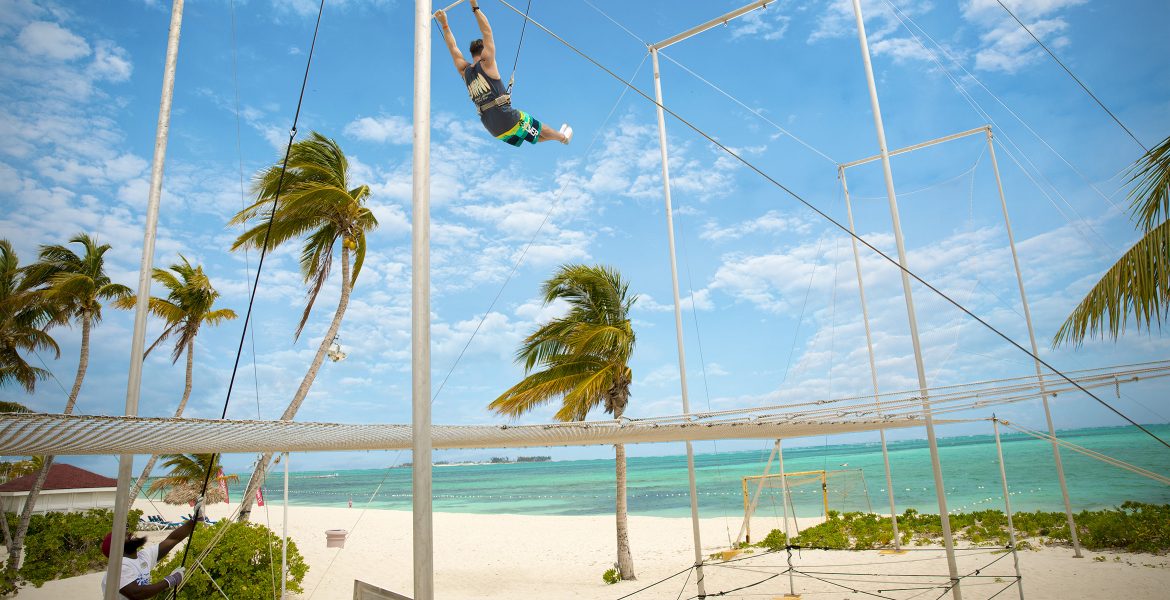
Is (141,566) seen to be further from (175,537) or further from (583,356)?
(583,356)

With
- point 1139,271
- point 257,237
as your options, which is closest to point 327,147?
point 257,237

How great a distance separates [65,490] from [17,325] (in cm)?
789

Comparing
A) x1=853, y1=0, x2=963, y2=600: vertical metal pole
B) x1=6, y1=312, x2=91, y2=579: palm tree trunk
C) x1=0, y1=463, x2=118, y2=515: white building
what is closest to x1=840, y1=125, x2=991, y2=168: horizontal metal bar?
x1=853, y1=0, x2=963, y2=600: vertical metal pole

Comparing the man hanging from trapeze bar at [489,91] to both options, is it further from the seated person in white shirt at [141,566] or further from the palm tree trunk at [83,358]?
the palm tree trunk at [83,358]

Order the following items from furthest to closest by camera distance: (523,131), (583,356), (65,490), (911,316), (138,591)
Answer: (65,490) → (583,356) → (911,316) → (523,131) → (138,591)

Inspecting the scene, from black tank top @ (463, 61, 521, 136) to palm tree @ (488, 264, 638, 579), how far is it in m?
5.06

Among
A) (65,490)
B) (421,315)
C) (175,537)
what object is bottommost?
(65,490)

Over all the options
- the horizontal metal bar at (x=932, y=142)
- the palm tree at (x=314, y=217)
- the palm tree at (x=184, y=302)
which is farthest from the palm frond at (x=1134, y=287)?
the palm tree at (x=184, y=302)

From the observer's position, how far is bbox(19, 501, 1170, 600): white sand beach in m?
7.57

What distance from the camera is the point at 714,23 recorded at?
7.58 m

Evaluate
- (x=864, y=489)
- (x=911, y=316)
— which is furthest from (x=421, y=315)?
(x=864, y=489)

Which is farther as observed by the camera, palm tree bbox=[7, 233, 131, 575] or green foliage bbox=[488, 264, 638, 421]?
palm tree bbox=[7, 233, 131, 575]

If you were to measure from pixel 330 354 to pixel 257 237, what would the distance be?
2.21 m

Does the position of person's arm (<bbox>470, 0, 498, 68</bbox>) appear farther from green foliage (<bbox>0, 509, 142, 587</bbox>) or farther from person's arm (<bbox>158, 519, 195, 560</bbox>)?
green foliage (<bbox>0, 509, 142, 587</bbox>)
